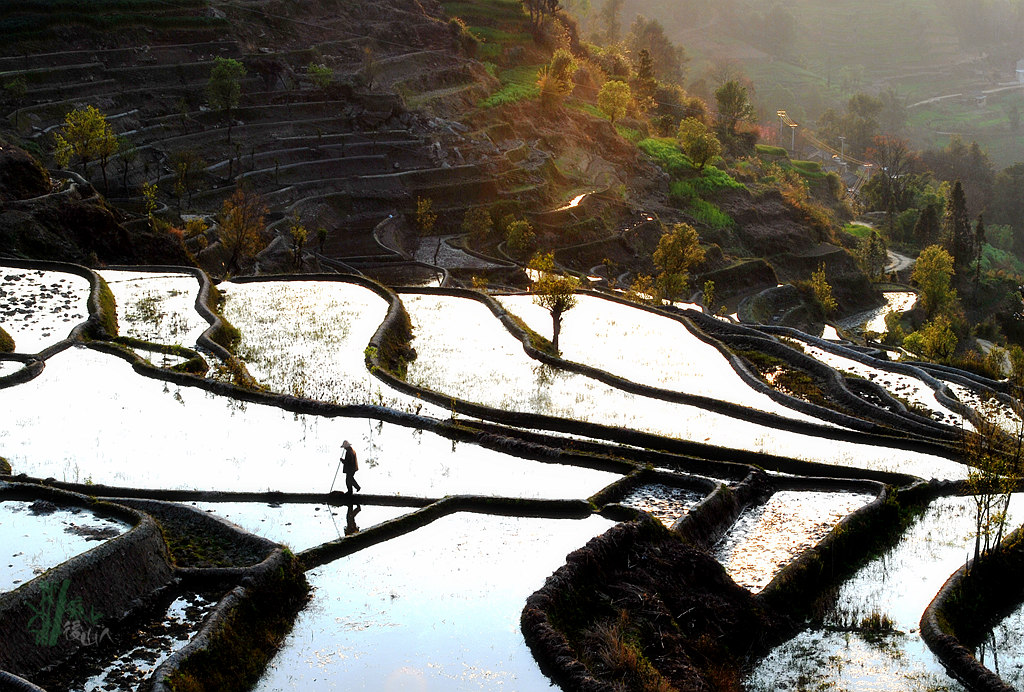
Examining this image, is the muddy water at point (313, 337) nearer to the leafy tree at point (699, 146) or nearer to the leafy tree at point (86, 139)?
the leafy tree at point (86, 139)

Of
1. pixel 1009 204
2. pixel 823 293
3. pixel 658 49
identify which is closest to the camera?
pixel 823 293

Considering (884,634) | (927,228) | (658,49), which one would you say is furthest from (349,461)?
(658,49)

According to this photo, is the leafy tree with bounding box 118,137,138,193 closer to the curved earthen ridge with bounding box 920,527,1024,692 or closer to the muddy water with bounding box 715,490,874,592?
the muddy water with bounding box 715,490,874,592

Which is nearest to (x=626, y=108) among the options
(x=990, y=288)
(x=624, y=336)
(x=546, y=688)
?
(x=990, y=288)

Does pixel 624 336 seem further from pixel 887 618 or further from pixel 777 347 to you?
pixel 887 618

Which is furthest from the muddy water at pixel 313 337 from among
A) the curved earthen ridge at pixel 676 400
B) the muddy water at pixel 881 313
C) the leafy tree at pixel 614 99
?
the leafy tree at pixel 614 99

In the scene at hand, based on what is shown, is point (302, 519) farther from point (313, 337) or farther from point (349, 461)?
point (313, 337)

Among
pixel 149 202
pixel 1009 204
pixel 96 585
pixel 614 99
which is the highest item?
Answer: pixel 614 99
